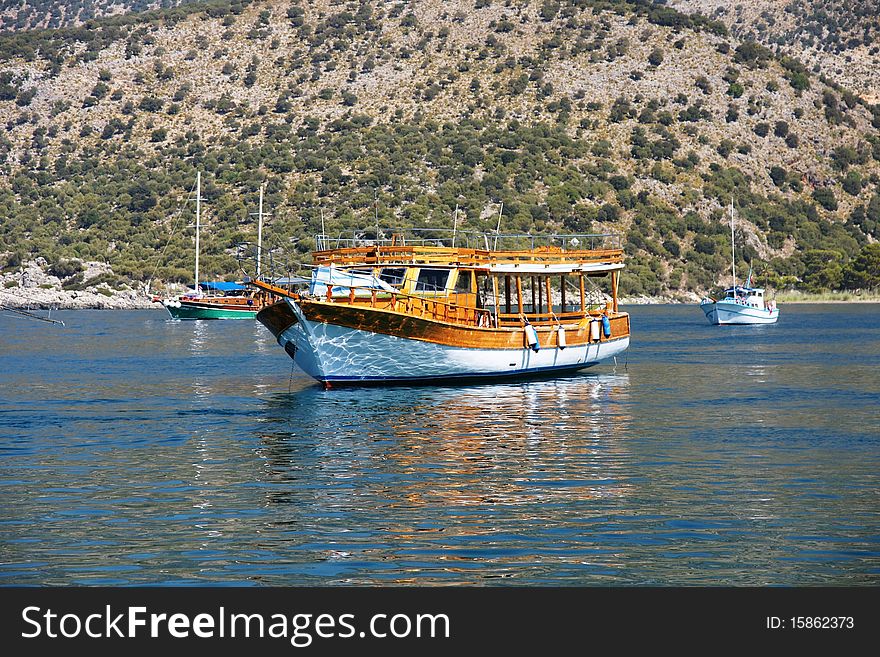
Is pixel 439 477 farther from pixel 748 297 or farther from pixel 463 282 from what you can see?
pixel 748 297

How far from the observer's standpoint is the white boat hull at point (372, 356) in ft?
129

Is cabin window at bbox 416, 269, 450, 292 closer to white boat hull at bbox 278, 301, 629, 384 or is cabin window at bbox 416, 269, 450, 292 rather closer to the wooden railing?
the wooden railing

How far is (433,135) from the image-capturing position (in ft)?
480

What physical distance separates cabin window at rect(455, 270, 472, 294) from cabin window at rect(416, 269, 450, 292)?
1.38ft

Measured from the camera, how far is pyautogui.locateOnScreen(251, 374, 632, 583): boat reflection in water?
17094 millimetres

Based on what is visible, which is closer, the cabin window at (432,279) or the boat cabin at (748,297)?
the cabin window at (432,279)

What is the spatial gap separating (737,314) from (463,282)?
183ft

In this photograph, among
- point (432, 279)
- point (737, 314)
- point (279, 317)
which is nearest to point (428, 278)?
point (432, 279)

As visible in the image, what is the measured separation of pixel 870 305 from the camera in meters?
133

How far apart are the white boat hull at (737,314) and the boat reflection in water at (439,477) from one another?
57153 mm

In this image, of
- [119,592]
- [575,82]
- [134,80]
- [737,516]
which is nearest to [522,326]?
[737,516]

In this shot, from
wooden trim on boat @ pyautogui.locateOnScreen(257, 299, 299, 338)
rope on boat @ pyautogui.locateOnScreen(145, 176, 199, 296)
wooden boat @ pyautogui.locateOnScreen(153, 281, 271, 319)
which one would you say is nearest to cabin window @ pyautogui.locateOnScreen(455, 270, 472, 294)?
wooden trim on boat @ pyautogui.locateOnScreen(257, 299, 299, 338)

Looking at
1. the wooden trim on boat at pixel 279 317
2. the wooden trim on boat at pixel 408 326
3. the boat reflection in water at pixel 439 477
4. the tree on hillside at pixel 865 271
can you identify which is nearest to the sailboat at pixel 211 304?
the wooden trim on boat at pixel 279 317

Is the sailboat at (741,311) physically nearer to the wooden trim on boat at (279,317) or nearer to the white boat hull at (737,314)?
the white boat hull at (737,314)
